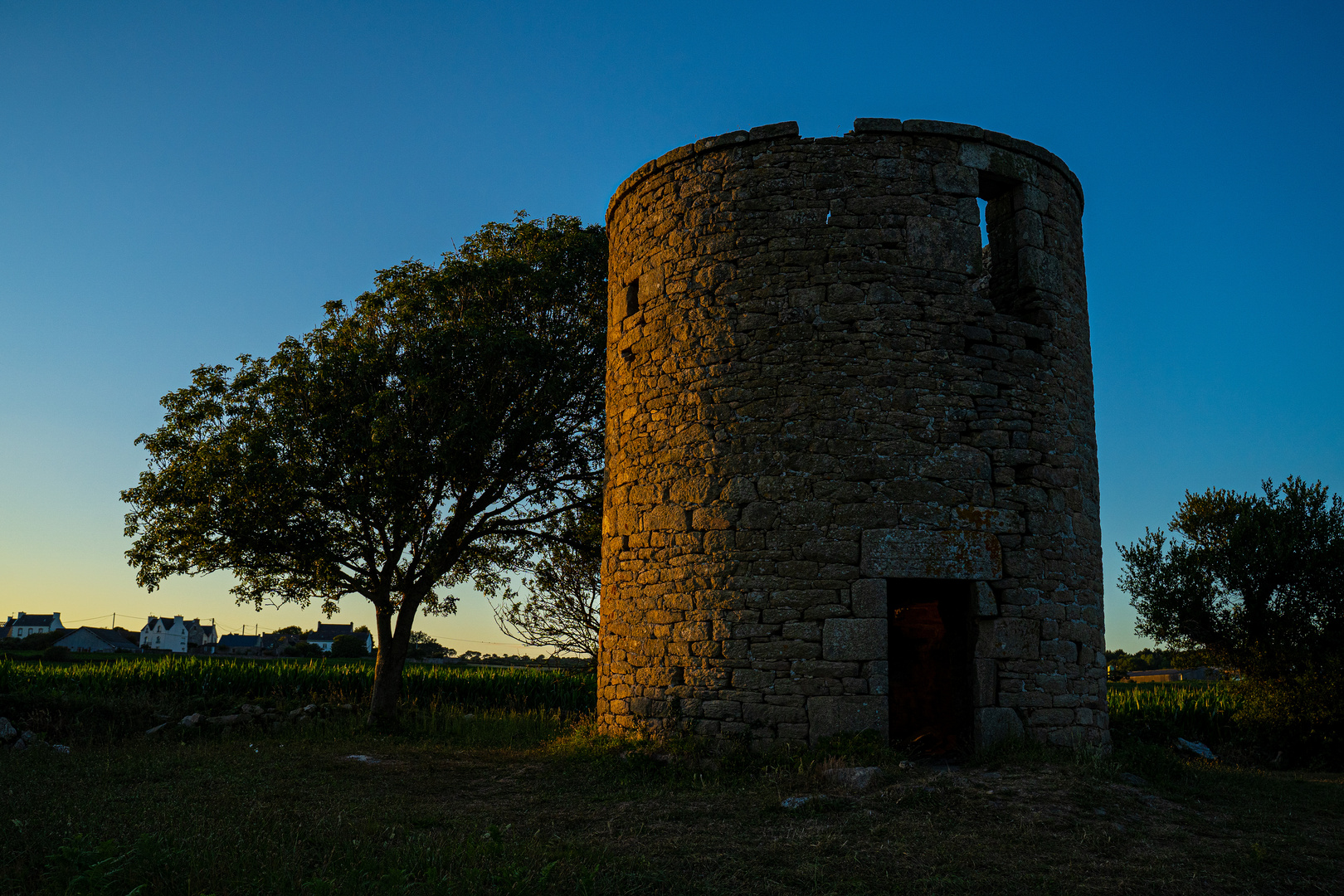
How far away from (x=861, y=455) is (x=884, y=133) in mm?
3345

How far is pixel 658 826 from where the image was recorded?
5867 mm

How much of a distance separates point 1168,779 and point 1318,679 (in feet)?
22.2

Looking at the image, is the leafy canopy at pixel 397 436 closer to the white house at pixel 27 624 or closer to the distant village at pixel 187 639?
the distant village at pixel 187 639

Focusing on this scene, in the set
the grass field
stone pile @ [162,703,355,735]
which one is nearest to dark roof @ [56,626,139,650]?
stone pile @ [162,703,355,735]

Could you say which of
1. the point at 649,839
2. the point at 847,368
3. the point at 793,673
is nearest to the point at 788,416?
the point at 847,368

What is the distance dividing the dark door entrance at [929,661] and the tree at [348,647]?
35.7m

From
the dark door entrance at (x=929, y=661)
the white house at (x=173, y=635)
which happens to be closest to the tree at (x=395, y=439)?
the dark door entrance at (x=929, y=661)

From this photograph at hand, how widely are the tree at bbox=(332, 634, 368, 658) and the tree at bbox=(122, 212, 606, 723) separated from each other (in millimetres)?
29420

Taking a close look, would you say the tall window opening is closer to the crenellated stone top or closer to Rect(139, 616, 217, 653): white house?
the crenellated stone top

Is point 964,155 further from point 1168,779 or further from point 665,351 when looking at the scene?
point 1168,779

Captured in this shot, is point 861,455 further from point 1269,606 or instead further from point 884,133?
point 1269,606

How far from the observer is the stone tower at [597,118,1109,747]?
7797 mm

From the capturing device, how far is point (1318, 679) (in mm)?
12008

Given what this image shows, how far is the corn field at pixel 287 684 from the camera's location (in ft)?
44.9
